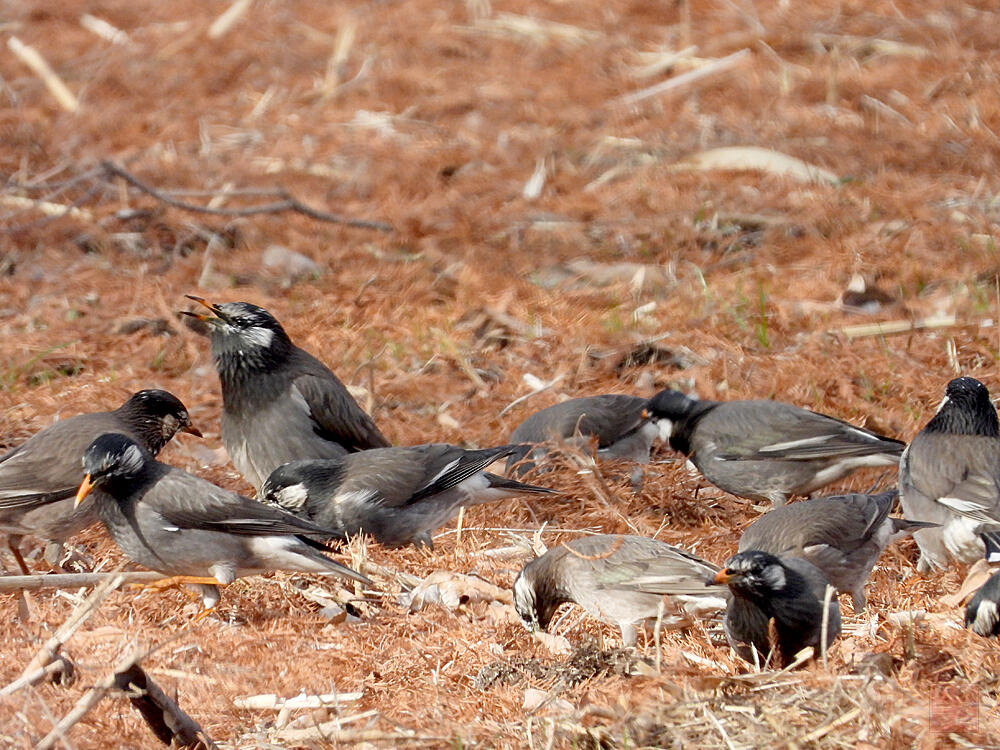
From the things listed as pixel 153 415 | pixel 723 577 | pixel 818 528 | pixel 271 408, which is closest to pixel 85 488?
pixel 153 415

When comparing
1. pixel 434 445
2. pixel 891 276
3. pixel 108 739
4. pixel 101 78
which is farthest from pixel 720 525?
pixel 101 78

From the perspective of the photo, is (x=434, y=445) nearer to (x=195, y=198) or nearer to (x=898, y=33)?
(x=195, y=198)

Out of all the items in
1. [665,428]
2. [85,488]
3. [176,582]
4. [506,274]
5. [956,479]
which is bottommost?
[506,274]

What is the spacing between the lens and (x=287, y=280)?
34.7ft

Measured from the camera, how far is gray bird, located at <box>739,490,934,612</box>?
19.2 ft

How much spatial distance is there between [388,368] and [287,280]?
5.38ft

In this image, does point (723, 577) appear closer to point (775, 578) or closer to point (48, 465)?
point (775, 578)

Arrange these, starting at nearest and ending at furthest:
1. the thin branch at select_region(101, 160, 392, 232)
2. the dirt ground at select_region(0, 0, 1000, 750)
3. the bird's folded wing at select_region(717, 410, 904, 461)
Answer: the dirt ground at select_region(0, 0, 1000, 750), the bird's folded wing at select_region(717, 410, 904, 461), the thin branch at select_region(101, 160, 392, 232)

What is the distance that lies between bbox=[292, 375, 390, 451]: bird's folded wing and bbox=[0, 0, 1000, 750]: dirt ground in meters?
0.56

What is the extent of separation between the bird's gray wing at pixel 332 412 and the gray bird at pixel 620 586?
92.1 inches

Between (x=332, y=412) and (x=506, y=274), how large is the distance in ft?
9.49

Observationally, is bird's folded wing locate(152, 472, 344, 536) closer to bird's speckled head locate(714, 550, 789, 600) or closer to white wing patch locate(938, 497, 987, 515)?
bird's speckled head locate(714, 550, 789, 600)

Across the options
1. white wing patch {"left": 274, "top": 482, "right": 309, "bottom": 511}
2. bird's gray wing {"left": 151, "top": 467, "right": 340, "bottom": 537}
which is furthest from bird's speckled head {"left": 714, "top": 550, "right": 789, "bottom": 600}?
white wing patch {"left": 274, "top": 482, "right": 309, "bottom": 511}

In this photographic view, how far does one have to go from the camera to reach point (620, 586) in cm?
570
